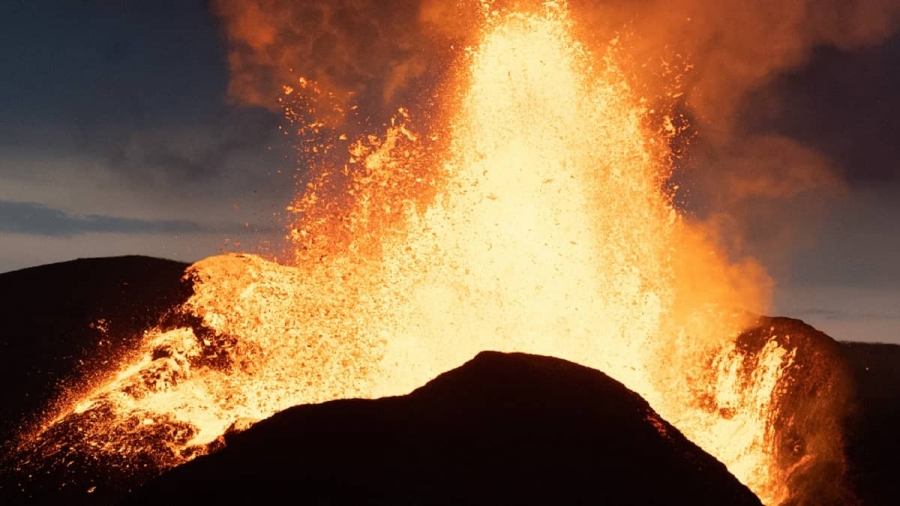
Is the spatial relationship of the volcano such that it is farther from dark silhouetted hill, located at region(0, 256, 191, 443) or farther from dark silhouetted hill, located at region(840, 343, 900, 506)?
dark silhouetted hill, located at region(0, 256, 191, 443)

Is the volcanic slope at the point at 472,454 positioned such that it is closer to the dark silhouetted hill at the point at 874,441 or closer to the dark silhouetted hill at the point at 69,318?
the dark silhouetted hill at the point at 874,441

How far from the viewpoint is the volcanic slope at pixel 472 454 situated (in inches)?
386

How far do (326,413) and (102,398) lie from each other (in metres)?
12.3

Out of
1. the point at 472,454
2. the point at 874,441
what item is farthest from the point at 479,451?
the point at 874,441

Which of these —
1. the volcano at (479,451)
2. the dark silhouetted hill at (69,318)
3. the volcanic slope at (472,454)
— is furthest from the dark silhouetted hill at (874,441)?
the dark silhouetted hill at (69,318)

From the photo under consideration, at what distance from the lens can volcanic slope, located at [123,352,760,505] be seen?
9.80 metres

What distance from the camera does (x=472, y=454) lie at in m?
10.3

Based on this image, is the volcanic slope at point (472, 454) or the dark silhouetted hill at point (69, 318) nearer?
the volcanic slope at point (472, 454)

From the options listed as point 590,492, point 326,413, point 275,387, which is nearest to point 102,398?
point 275,387

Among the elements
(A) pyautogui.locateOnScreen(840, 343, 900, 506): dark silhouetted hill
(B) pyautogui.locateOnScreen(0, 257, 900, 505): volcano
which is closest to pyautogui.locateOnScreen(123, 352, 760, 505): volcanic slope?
(B) pyautogui.locateOnScreen(0, 257, 900, 505): volcano

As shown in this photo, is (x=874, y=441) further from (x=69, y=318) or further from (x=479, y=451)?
(x=69, y=318)

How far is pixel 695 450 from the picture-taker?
11578 millimetres

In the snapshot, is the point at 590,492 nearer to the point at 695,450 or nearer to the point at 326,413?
the point at 695,450

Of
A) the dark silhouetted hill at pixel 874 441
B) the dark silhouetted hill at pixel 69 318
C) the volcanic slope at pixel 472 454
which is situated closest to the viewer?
the volcanic slope at pixel 472 454
